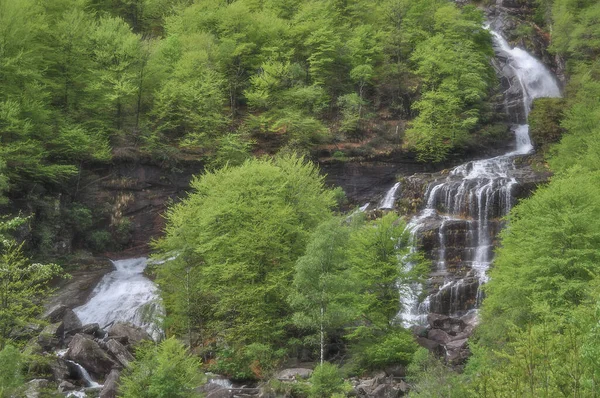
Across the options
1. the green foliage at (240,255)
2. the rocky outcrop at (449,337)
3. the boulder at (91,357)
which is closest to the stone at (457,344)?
the rocky outcrop at (449,337)

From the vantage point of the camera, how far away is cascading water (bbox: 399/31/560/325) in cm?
3328

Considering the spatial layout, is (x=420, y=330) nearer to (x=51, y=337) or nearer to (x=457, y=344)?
(x=457, y=344)

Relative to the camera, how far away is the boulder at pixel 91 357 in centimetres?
2494

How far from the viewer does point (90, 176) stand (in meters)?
43.4

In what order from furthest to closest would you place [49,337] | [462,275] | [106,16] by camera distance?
[106,16] → [462,275] → [49,337]

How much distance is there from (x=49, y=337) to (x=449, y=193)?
91.8 feet

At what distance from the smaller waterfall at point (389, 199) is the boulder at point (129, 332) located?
2159 centimetres

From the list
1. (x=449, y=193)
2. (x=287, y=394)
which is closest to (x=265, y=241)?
(x=287, y=394)

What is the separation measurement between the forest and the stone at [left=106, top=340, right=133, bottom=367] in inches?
58.5

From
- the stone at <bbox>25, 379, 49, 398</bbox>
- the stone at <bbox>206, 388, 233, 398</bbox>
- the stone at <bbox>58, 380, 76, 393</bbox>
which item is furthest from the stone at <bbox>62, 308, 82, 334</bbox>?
the stone at <bbox>206, 388, 233, 398</bbox>

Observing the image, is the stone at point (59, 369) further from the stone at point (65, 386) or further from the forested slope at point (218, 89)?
the forested slope at point (218, 89)

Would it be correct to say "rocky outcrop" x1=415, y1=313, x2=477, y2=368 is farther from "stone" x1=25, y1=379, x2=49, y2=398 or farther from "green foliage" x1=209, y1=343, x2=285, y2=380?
"stone" x1=25, y1=379, x2=49, y2=398

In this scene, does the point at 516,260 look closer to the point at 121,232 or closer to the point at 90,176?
the point at 121,232

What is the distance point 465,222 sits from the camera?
3781 cm
